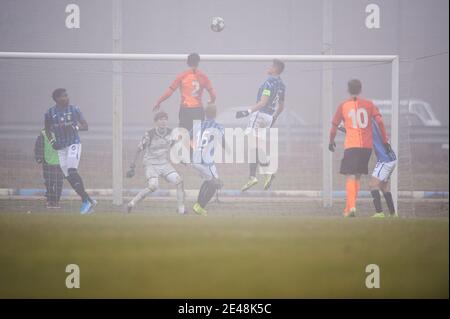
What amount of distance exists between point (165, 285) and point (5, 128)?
21.3 feet

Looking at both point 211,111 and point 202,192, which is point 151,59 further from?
point 202,192

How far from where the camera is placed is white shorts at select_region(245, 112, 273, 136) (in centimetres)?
1034

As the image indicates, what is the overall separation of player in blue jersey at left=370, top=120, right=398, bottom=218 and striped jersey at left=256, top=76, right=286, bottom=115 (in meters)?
1.35

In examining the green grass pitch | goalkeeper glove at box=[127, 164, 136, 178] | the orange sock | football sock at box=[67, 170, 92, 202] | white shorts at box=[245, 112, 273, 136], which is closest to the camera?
the green grass pitch

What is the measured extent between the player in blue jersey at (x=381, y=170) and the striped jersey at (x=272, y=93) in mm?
1354

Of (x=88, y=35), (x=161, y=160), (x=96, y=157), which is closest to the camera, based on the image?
(x=161, y=160)

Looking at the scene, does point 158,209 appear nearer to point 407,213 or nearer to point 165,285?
point 407,213

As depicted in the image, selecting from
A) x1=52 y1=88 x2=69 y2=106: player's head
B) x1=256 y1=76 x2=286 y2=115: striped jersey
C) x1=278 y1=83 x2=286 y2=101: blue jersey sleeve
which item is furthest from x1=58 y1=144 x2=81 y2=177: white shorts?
x1=278 y1=83 x2=286 y2=101: blue jersey sleeve

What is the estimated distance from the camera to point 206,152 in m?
10.0

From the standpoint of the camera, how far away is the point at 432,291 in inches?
190

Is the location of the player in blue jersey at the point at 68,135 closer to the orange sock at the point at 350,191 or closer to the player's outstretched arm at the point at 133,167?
the player's outstretched arm at the point at 133,167

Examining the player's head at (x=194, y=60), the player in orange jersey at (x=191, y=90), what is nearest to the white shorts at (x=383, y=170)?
the player in orange jersey at (x=191, y=90)

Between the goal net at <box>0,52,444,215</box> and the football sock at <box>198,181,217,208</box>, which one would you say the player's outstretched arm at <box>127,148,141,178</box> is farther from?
the football sock at <box>198,181,217,208</box>

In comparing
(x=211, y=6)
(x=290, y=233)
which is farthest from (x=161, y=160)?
(x=211, y=6)
